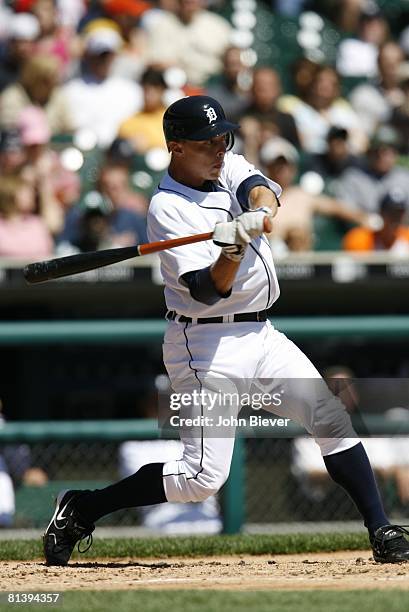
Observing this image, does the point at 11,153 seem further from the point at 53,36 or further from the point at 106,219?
the point at 53,36

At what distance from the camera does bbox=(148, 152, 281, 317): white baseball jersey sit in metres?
4.26

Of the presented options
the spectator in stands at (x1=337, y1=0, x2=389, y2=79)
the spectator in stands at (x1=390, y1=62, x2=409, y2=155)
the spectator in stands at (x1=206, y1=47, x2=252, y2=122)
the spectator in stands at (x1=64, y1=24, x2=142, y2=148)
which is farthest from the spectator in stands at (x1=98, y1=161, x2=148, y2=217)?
the spectator in stands at (x1=337, y1=0, x2=389, y2=79)

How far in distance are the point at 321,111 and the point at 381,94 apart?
2.22ft

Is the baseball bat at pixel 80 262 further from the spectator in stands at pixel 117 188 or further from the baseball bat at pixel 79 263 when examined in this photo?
the spectator in stands at pixel 117 188

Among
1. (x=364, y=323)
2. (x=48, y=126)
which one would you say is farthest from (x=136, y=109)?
(x=364, y=323)

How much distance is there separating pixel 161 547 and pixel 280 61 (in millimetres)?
5838

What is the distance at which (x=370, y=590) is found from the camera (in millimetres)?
3730

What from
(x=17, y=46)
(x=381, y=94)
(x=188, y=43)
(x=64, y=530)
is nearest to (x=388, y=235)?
(x=381, y=94)

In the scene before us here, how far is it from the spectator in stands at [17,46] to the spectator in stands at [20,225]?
157cm

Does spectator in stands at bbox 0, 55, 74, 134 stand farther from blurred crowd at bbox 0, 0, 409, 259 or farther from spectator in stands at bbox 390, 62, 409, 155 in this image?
spectator in stands at bbox 390, 62, 409, 155

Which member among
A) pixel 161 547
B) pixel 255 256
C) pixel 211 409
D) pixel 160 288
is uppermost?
pixel 255 256

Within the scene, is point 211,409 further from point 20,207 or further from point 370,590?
point 20,207

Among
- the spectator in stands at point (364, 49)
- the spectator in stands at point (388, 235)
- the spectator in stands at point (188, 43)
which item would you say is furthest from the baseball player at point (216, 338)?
the spectator in stands at point (364, 49)

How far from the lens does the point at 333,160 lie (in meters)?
8.70
